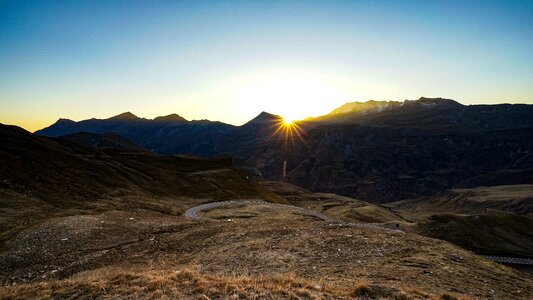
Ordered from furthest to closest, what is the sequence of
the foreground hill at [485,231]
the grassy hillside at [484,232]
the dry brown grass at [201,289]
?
1. the foreground hill at [485,231]
2. the grassy hillside at [484,232]
3. the dry brown grass at [201,289]

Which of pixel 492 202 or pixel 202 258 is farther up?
pixel 202 258

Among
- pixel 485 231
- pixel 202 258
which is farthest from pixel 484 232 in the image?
pixel 202 258

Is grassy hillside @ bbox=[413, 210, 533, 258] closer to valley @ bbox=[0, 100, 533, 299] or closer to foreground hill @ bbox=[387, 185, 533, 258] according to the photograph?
foreground hill @ bbox=[387, 185, 533, 258]

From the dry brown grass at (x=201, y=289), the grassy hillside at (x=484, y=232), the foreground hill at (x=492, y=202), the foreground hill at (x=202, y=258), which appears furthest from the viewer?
the foreground hill at (x=492, y=202)

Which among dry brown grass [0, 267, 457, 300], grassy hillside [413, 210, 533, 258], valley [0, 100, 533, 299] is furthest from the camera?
grassy hillside [413, 210, 533, 258]

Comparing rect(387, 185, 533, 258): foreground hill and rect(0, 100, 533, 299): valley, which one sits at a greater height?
rect(0, 100, 533, 299): valley

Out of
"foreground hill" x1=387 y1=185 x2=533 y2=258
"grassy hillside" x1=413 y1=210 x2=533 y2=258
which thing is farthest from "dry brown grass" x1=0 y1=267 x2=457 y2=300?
"foreground hill" x1=387 y1=185 x2=533 y2=258

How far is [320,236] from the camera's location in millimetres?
28609

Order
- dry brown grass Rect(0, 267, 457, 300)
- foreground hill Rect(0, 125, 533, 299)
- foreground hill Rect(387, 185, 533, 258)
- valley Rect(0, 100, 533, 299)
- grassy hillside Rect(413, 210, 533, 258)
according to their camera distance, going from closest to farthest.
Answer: dry brown grass Rect(0, 267, 457, 300) → foreground hill Rect(0, 125, 533, 299) → valley Rect(0, 100, 533, 299) → grassy hillside Rect(413, 210, 533, 258) → foreground hill Rect(387, 185, 533, 258)

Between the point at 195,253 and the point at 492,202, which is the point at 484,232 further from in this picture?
the point at 492,202

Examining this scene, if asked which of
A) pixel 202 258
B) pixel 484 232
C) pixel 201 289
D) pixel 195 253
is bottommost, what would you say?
pixel 484 232

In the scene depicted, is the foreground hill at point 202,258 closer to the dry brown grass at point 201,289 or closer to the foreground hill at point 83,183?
the dry brown grass at point 201,289

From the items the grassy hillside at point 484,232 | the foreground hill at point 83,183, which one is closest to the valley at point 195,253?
the foreground hill at point 83,183

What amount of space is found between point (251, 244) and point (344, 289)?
13.2m
